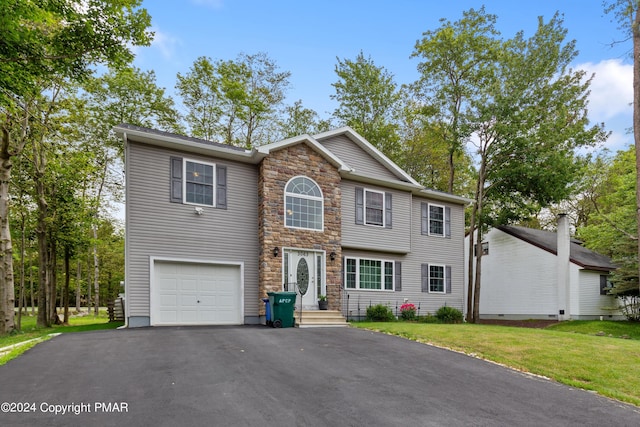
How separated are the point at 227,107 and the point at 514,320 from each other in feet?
69.8

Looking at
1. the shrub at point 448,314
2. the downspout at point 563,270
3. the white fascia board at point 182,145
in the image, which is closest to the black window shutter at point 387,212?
the shrub at point 448,314

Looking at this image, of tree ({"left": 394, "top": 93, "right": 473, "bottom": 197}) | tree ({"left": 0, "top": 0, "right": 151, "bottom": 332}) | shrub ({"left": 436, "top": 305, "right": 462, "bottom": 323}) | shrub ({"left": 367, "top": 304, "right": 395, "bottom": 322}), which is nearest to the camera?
tree ({"left": 0, "top": 0, "right": 151, "bottom": 332})

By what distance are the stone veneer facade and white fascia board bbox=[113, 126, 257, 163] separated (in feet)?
2.69

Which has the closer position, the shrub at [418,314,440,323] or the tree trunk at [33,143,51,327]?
the tree trunk at [33,143,51,327]

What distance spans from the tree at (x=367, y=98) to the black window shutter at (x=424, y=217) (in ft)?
31.8

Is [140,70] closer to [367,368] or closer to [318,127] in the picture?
[318,127]

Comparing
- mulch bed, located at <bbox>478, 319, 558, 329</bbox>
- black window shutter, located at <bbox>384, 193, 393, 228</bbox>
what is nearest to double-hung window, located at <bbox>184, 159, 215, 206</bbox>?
black window shutter, located at <bbox>384, 193, 393, 228</bbox>

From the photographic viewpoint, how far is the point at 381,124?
27.1 meters

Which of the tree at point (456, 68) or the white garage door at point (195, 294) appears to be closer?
the white garage door at point (195, 294)

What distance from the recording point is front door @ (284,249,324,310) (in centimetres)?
1380

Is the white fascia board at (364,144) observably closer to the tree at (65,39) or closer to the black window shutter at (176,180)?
the black window shutter at (176,180)

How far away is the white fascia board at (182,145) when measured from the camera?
11.8 metres

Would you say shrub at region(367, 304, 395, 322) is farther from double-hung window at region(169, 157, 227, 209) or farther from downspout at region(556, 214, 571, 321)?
downspout at region(556, 214, 571, 321)

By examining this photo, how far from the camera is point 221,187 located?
13.4 metres
